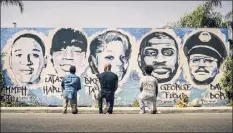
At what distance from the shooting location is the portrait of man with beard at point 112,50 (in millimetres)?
16797

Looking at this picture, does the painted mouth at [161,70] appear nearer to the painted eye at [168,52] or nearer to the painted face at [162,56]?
the painted face at [162,56]

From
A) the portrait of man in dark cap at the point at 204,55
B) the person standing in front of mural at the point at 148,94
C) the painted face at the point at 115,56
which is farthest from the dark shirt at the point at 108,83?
the portrait of man in dark cap at the point at 204,55

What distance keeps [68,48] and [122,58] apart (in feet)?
7.24

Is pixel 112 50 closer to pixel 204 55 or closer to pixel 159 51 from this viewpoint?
pixel 159 51

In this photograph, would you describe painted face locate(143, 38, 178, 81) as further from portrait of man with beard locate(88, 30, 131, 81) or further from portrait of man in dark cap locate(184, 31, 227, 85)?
portrait of man with beard locate(88, 30, 131, 81)

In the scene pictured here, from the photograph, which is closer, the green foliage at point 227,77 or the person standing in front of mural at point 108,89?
Result: the person standing in front of mural at point 108,89

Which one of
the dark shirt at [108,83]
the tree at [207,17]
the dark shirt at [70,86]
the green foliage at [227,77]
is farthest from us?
the tree at [207,17]

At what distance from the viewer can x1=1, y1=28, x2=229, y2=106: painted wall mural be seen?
16797mm

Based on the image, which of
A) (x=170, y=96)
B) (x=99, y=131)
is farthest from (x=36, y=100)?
(x=99, y=131)

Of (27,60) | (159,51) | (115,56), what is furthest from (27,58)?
(159,51)

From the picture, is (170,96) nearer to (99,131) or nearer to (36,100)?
(36,100)

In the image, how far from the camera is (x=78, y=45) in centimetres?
1678

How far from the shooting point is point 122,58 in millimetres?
16828

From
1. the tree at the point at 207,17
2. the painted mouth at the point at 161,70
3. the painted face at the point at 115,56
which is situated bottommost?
the painted mouth at the point at 161,70
